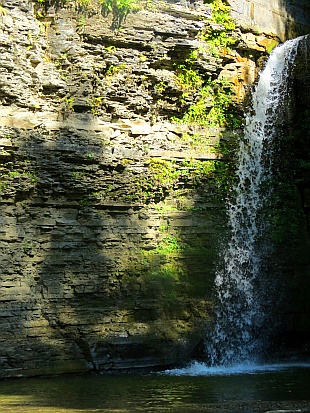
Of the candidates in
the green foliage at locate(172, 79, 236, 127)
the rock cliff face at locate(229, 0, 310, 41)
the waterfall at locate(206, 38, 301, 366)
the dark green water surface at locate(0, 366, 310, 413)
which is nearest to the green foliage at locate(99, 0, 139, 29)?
the green foliage at locate(172, 79, 236, 127)

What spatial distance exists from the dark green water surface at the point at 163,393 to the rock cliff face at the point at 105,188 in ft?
2.63

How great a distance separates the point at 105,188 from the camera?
428 inches

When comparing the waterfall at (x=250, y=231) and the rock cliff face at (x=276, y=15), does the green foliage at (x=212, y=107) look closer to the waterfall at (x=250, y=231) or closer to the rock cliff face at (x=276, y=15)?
the waterfall at (x=250, y=231)

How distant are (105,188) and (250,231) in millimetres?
2806

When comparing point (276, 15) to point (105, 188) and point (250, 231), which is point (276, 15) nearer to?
point (250, 231)

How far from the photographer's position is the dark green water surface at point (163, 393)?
22.6 feet

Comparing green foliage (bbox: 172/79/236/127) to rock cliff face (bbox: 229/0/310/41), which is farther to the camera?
rock cliff face (bbox: 229/0/310/41)

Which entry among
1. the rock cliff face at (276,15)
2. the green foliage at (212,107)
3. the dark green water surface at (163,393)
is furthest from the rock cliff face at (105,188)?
the rock cliff face at (276,15)

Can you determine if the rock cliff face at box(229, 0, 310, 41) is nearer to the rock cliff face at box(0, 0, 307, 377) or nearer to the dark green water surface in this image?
the rock cliff face at box(0, 0, 307, 377)

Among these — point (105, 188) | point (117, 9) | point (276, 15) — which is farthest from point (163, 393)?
point (276, 15)

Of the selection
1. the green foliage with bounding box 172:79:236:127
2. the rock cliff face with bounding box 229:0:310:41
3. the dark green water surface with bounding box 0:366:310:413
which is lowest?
the dark green water surface with bounding box 0:366:310:413

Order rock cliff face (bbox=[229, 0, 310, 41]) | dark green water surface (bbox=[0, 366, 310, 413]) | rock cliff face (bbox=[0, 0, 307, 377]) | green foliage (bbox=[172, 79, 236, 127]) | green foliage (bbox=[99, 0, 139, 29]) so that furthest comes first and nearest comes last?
rock cliff face (bbox=[229, 0, 310, 41])
green foliage (bbox=[172, 79, 236, 127])
green foliage (bbox=[99, 0, 139, 29])
rock cliff face (bbox=[0, 0, 307, 377])
dark green water surface (bbox=[0, 366, 310, 413])

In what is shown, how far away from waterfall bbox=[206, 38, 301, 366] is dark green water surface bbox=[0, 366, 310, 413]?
4.28 ft

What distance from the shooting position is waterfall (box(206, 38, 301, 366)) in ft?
36.7
